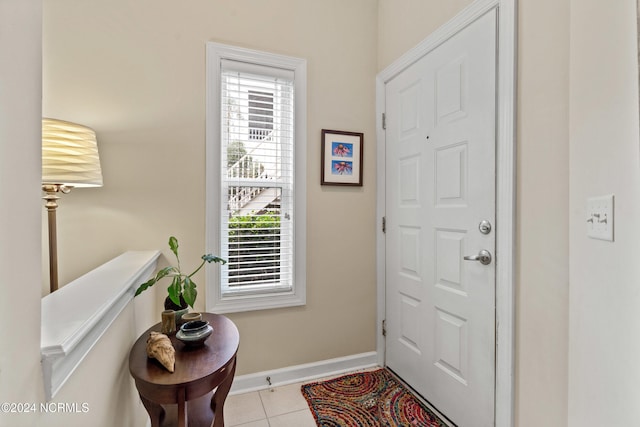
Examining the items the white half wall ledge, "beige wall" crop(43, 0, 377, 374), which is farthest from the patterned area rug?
the white half wall ledge

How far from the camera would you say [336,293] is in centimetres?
222

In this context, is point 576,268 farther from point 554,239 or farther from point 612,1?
point 612,1

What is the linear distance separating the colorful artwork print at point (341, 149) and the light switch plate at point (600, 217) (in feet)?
4.76

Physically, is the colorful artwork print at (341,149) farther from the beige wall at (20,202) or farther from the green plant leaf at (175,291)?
the beige wall at (20,202)

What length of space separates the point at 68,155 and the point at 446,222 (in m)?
1.85

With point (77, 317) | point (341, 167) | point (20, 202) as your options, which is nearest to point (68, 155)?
A: point (77, 317)

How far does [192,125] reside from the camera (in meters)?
1.87

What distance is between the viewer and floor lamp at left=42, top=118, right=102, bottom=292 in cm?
130

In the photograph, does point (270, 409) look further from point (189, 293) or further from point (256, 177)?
point (256, 177)

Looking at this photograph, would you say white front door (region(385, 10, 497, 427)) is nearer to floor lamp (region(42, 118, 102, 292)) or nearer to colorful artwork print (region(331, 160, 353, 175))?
colorful artwork print (region(331, 160, 353, 175))

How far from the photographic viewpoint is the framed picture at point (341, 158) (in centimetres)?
217

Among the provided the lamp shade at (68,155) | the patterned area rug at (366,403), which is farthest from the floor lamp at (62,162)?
the patterned area rug at (366,403)

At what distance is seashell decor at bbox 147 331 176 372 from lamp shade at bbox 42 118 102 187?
82 cm

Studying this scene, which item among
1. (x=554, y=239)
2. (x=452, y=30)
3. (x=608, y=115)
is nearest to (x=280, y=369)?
(x=554, y=239)
